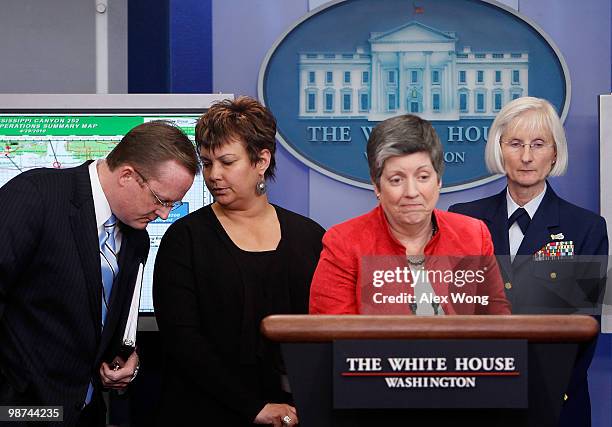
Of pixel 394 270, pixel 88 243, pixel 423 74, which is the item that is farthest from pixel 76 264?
pixel 423 74

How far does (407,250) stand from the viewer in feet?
5.57

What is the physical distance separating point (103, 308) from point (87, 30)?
6.93 feet

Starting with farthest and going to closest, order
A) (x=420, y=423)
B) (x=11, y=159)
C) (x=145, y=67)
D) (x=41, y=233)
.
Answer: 1. (x=145, y=67)
2. (x=11, y=159)
3. (x=41, y=233)
4. (x=420, y=423)

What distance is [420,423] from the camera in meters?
1.19

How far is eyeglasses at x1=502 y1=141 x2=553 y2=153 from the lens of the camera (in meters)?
2.59

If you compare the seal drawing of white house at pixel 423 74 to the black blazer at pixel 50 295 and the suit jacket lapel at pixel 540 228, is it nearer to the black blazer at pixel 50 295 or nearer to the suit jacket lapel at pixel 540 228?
the suit jacket lapel at pixel 540 228

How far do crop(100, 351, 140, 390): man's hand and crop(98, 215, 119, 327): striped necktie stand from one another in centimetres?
16

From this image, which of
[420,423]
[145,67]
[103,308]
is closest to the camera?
[420,423]

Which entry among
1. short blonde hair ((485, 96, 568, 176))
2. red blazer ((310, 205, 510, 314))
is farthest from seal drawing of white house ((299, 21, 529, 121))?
red blazer ((310, 205, 510, 314))

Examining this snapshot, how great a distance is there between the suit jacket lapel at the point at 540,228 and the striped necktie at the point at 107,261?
4.02ft

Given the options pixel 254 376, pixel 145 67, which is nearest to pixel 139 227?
pixel 254 376

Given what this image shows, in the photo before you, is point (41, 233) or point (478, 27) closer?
point (41, 233)

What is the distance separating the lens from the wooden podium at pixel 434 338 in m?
1.16

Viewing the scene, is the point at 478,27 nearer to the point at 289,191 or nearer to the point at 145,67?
the point at 289,191
